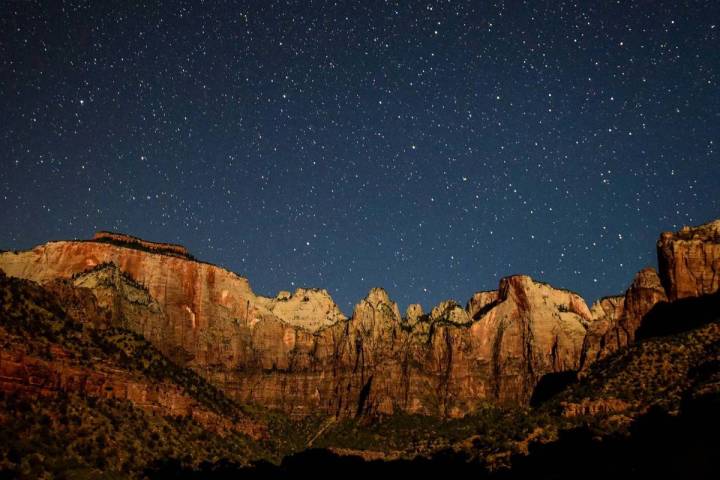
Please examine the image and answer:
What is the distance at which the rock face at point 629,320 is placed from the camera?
5310 inches

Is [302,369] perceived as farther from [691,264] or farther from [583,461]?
[583,461]

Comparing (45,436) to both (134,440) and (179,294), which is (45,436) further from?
(179,294)

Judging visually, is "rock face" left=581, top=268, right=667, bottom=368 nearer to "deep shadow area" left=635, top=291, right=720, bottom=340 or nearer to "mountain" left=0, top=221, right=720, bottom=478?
"mountain" left=0, top=221, right=720, bottom=478

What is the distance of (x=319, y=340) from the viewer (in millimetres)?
195250

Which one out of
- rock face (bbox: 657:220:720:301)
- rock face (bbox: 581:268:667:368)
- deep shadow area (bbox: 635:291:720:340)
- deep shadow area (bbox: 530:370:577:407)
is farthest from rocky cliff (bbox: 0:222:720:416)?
deep shadow area (bbox: 635:291:720:340)

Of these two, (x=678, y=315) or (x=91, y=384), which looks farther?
(x=678, y=315)

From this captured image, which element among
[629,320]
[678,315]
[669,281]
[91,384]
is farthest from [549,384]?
[91,384]

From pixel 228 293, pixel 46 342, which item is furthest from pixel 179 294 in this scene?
pixel 46 342

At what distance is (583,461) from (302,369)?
12095 centimetres

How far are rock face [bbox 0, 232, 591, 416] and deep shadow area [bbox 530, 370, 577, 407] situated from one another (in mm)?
2507

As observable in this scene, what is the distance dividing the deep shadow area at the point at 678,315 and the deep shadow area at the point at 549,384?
105 ft

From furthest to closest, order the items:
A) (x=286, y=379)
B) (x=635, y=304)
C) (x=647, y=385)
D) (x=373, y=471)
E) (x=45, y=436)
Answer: (x=286, y=379) → (x=635, y=304) → (x=373, y=471) → (x=647, y=385) → (x=45, y=436)

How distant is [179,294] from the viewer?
582 ft

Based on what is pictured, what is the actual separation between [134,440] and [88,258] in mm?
96309
